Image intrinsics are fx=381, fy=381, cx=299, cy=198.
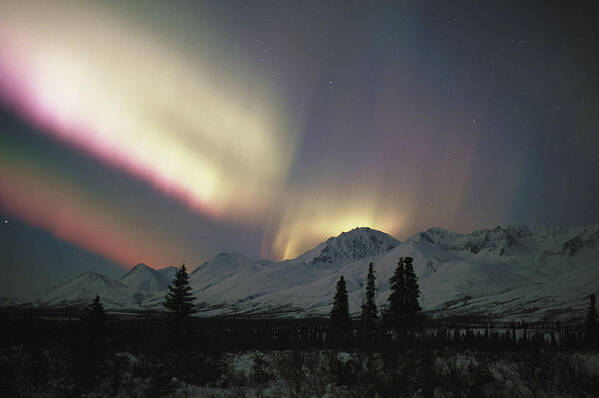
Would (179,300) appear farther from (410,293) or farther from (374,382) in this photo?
(410,293)

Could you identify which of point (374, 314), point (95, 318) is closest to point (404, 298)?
point (374, 314)

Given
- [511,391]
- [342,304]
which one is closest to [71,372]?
[511,391]

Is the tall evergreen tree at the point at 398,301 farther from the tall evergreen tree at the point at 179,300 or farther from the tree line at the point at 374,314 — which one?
the tall evergreen tree at the point at 179,300

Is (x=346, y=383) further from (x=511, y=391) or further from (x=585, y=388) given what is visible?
(x=585, y=388)

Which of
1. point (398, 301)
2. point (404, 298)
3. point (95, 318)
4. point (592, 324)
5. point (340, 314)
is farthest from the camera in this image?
point (592, 324)

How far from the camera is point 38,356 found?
2734 centimetres

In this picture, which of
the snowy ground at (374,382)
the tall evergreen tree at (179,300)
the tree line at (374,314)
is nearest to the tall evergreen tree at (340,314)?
the tree line at (374,314)

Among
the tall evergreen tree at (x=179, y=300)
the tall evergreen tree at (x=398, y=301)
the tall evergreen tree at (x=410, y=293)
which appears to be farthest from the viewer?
the tall evergreen tree at (x=410, y=293)

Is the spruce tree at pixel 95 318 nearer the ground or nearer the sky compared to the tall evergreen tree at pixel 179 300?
nearer the ground

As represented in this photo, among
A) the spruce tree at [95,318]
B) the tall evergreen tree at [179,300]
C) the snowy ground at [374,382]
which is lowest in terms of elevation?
the snowy ground at [374,382]

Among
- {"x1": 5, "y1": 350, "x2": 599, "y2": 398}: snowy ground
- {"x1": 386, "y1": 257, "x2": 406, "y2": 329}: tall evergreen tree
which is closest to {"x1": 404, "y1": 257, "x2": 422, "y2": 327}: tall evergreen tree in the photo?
{"x1": 386, "y1": 257, "x2": 406, "y2": 329}: tall evergreen tree

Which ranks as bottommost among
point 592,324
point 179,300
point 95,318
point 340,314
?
point 95,318

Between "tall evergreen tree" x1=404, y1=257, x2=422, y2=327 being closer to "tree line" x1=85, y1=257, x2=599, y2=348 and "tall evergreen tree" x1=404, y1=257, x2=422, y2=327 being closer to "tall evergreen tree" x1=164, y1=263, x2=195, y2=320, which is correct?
"tree line" x1=85, y1=257, x2=599, y2=348

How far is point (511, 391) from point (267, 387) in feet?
39.9
